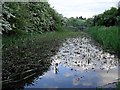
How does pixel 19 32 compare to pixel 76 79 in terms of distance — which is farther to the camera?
pixel 19 32

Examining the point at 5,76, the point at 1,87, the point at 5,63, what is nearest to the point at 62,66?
the point at 5,63

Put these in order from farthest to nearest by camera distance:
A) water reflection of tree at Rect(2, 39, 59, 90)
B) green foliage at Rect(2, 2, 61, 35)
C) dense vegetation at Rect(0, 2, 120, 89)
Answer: green foliage at Rect(2, 2, 61, 35) → dense vegetation at Rect(0, 2, 120, 89) → water reflection of tree at Rect(2, 39, 59, 90)

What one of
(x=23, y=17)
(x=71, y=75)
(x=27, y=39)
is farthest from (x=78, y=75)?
(x=23, y=17)

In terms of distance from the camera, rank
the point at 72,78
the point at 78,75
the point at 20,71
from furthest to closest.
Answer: the point at 20,71, the point at 78,75, the point at 72,78

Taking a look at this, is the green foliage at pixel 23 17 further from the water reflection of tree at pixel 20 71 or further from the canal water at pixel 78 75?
the canal water at pixel 78 75

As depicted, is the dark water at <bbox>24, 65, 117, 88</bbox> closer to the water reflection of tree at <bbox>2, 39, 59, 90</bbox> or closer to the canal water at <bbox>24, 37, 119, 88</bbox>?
the canal water at <bbox>24, 37, 119, 88</bbox>

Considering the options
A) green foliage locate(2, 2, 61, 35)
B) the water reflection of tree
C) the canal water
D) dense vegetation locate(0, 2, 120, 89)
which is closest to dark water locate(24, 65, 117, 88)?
the canal water

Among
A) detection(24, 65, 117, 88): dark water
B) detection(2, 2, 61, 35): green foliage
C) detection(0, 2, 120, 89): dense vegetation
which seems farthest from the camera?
detection(2, 2, 61, 35): green foliage

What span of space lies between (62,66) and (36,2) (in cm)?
2139

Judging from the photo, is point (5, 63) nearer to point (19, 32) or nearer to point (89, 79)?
point (89, 79)

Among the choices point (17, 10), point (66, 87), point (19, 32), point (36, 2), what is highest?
point (36, 2)

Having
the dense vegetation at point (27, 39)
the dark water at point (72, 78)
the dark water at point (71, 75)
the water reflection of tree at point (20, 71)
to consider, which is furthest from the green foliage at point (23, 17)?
the dark water at point (72, 78)

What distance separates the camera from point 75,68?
991cm

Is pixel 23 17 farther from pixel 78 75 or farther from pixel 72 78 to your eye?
pixel 72 78
